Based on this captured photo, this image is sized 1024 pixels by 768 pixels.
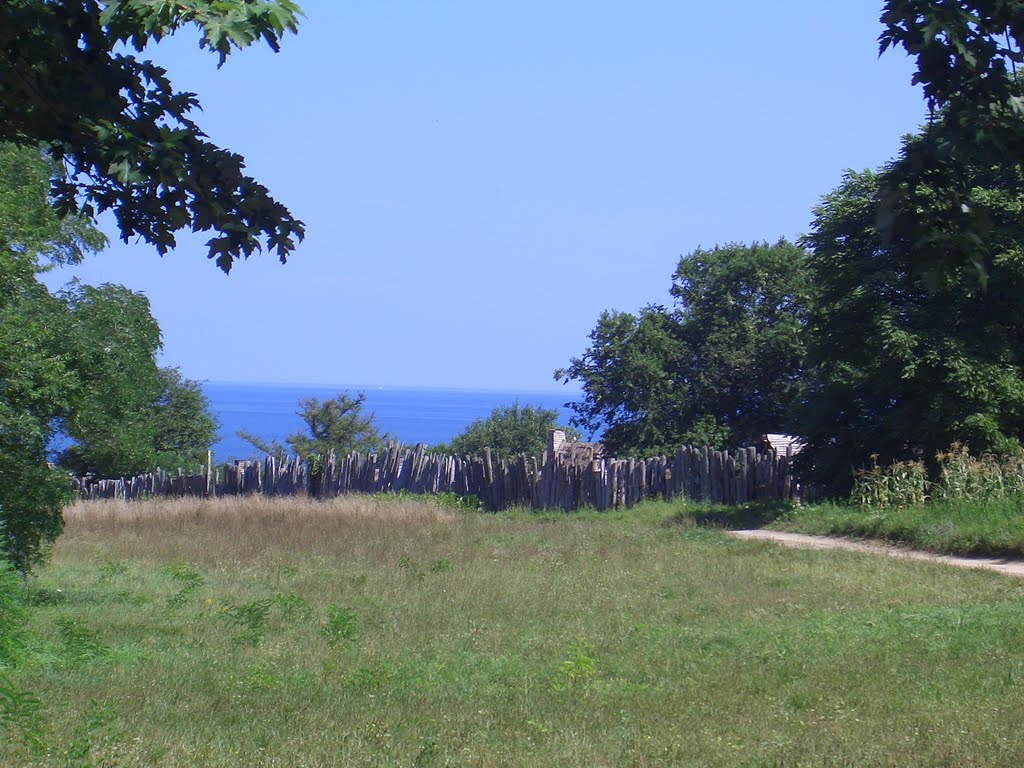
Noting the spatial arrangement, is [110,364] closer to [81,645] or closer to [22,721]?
[81,645]

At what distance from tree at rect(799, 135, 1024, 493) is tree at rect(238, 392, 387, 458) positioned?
41.8 metres

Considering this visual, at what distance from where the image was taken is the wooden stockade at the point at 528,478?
25891 millimetres

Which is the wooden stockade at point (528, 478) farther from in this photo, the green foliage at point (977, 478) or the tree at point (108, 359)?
the tree at point (108, 359)

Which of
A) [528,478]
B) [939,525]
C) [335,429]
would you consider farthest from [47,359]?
[335,429]

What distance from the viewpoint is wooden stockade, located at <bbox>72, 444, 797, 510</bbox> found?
25.9 metres

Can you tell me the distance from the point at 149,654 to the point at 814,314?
16.8 m

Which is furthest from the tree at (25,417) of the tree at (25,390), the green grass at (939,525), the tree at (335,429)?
the tree at (335,429)

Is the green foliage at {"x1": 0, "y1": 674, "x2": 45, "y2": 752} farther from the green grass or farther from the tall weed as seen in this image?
the tall weed

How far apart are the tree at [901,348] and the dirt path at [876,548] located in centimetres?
339

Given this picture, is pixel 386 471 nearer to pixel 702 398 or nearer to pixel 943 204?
pixel 702 398

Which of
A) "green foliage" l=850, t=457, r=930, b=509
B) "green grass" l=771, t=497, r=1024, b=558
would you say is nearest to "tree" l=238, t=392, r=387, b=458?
"green foliage" l=850, t=457, r=930, b=509

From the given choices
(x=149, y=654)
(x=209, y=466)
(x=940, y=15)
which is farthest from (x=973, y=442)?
(x=209, y=466)

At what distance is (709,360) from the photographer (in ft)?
129

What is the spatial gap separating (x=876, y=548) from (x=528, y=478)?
538 inches
